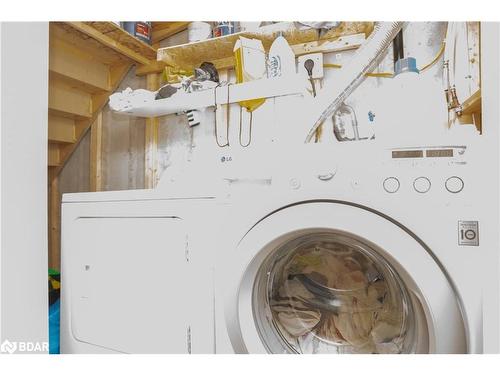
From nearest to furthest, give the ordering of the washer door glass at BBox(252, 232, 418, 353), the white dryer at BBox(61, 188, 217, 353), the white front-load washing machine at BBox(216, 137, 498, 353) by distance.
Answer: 1. the white front-load washing machine at BBox(216, 137, 498, 353)
2. the washer door glass at BBox(252, 232, 418, 353)
3. the white dryer at BBox(61, 188, 217, 353)

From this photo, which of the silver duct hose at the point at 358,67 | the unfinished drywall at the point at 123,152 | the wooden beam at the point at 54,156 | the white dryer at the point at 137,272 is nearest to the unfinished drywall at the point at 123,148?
the unfinished drywall at the point at 123,152

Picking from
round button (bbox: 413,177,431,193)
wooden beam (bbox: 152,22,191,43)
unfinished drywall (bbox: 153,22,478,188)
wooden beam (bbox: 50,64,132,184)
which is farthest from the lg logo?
wooden beam (bbox: 50,64,132,184)

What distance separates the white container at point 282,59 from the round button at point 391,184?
2.61ft

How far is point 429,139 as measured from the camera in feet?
2.54

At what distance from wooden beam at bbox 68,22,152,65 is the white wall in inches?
9.6

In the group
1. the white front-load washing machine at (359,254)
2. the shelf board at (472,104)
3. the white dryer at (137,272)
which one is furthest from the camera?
the shelf board at (472,104)

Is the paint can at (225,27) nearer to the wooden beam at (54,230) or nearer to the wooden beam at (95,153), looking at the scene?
the wooden beam at (95,153)

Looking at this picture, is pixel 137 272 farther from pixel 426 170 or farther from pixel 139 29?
pixel 139 29

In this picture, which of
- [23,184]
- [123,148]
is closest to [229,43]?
[123,148]

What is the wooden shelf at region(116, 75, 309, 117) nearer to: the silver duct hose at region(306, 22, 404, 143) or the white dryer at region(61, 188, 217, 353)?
the silver duct hose at region(306, 22, 404, 143)

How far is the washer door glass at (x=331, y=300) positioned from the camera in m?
0.84

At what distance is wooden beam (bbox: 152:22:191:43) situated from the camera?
1.61 meters

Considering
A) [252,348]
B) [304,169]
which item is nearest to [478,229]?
[304,169]
